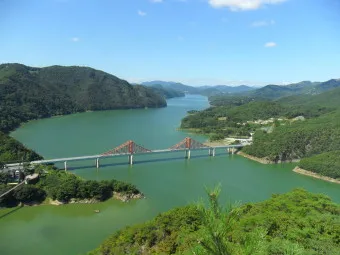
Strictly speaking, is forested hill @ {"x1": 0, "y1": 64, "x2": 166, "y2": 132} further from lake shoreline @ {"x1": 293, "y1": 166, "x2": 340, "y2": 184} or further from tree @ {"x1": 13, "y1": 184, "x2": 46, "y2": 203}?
lake shoreline @ {"x1": 293, "y1": 166, "x2": 340, "y2": 184}

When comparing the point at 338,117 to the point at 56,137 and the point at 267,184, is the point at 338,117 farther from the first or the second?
the point at 56,137

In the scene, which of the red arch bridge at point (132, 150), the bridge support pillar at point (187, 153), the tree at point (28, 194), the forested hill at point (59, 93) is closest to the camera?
the tree at point (28, 194)

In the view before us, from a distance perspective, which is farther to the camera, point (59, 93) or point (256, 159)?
point (59, 93)

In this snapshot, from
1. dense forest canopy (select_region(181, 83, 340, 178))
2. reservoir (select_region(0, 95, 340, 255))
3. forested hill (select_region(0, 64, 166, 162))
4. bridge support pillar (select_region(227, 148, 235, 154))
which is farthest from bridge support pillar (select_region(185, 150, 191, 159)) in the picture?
forested hill (select_region(0, 64, 166, 162))

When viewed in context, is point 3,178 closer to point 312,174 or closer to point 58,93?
point 312,174

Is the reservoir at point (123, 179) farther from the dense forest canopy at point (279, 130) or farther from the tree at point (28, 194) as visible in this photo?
the dense forest canopy at point (279, 130)

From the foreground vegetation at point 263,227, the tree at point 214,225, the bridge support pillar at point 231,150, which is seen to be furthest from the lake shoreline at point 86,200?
the bridge support pillar at point 231,150

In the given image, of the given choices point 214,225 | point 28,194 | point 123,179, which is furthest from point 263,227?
point 123,179

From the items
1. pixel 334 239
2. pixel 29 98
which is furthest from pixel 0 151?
pixel 29 98
